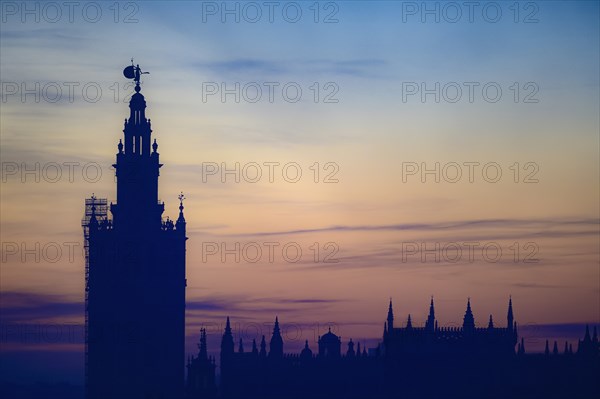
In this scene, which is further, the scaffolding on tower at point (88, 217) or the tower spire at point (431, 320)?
the tower spire at point (431, 320)

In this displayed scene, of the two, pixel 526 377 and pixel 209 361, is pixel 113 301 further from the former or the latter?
pixel 526 377

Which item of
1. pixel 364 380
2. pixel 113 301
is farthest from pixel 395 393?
pixel 113 301

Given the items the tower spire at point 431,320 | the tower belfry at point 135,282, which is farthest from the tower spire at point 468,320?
the tower belfry at point 135,282

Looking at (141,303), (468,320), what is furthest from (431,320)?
(141,303)

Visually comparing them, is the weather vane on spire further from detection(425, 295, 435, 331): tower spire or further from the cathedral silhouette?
detection(425, 295, 435, 331): tower spire

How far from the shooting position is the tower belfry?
11450cm

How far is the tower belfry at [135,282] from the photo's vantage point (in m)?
114

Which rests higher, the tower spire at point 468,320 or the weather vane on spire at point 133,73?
the weather vane on spire at point 133,73

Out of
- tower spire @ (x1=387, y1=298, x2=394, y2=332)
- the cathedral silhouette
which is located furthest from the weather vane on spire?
tower spire @ (x1=387, y1=298, x2=394, y2=332)

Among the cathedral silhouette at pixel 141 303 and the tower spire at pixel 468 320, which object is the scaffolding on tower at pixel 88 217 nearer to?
the cathedral silhouette at pixel 141 303

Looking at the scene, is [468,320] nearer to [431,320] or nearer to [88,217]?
[431,320]

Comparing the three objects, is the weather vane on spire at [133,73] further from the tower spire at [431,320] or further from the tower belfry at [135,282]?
the tower spire at [431,320]

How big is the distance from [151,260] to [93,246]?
593cm

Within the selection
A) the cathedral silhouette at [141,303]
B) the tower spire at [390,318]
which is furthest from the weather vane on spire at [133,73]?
the tower spire at [390,318]
